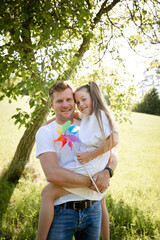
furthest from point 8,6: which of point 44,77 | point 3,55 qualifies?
point 44,77

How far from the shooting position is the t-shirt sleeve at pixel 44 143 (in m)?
1.68

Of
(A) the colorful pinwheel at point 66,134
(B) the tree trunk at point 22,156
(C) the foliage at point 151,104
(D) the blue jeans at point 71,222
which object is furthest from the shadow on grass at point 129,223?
(C) the foliage at point 151,104

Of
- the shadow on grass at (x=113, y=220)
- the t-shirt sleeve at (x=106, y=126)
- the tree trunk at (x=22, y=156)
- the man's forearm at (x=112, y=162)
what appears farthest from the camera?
the tree trunk at (x=22, y=156)

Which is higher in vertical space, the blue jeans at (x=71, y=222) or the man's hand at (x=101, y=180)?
the man's hand at (x=101, y=180)

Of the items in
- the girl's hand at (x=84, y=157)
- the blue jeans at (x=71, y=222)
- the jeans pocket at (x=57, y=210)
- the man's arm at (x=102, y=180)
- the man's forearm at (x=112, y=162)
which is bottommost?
the blue jeans at (x=71, y=222)

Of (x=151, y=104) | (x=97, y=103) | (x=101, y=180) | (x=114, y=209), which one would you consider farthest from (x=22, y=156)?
(x=151, y=104)

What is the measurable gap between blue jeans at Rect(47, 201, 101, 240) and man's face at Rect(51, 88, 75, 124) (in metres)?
0.90

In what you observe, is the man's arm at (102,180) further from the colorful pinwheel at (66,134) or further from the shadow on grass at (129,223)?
the shadow on grass at (129,223)

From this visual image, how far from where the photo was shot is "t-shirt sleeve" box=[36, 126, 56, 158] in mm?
1685

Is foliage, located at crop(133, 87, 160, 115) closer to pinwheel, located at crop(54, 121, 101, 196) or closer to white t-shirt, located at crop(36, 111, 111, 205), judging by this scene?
white t-shirt, located at crop(36, 111, 111, 205)

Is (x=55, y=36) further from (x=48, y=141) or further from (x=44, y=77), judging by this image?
(x=48, y=141)

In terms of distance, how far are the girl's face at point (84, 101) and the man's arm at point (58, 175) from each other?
0.68 m

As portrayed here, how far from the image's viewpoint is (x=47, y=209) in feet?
5.52

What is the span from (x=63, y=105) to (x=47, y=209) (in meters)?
1.02
